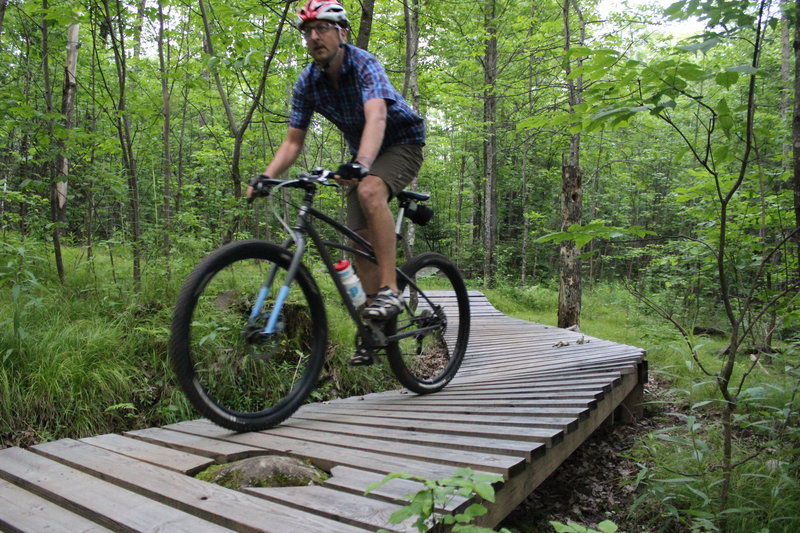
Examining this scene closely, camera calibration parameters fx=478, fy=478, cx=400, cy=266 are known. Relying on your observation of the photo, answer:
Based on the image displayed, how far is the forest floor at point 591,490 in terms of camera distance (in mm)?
2584

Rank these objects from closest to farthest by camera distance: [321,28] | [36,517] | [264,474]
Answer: [36,517] < [264,474] < [321,28]

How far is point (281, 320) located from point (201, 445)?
0.59 metres

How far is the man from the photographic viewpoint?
229 cm

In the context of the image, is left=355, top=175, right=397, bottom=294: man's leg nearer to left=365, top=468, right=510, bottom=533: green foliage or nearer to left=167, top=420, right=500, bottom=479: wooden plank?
left=167, top=420, right=500, bottom=479: wooden plank

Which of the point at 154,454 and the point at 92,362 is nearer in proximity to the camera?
the point at 154,454

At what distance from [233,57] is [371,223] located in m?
2.82

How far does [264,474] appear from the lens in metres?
1.63

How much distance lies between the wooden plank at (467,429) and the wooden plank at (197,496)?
35.3 inches

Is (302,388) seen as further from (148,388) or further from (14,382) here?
(14,382)

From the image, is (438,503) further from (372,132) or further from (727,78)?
(727,78)

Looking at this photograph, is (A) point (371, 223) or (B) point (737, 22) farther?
(A) point (371, 223)

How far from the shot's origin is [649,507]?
2570 mm

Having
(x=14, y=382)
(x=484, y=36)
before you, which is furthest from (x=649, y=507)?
(x=484, y=36)

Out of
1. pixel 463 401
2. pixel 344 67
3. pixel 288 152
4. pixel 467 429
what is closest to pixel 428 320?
pixel 463 401
